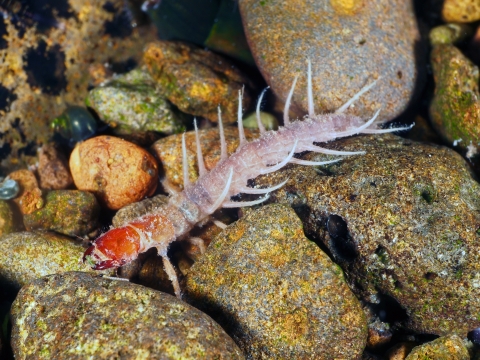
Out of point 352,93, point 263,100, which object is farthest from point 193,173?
point 352,93

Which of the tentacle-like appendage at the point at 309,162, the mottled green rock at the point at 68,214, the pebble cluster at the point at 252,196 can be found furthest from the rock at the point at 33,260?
the tentacle-like appendage at the point at 309,162

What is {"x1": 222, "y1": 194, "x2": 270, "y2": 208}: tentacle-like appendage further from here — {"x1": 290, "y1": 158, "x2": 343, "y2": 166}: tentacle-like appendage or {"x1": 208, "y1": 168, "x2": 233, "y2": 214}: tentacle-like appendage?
{"x1": 290, "y1": 158, "x2": 343, "y2": 166}: tentacle-like appendage

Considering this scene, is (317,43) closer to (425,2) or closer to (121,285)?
Result: (425,2)

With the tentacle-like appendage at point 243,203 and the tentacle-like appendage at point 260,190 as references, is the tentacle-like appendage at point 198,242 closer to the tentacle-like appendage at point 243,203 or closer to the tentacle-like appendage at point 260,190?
the tentacle-like appendage at point 243,203

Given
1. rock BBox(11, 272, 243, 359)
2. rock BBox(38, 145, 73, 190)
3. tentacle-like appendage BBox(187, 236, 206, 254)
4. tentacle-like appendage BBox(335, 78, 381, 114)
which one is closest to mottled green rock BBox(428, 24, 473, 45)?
tentacle-like appendage BBox(335, 78, 381, 114)

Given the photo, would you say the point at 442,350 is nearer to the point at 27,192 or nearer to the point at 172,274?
the point at 172,274

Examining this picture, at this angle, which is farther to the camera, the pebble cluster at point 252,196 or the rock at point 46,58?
the rock at point 46,58
